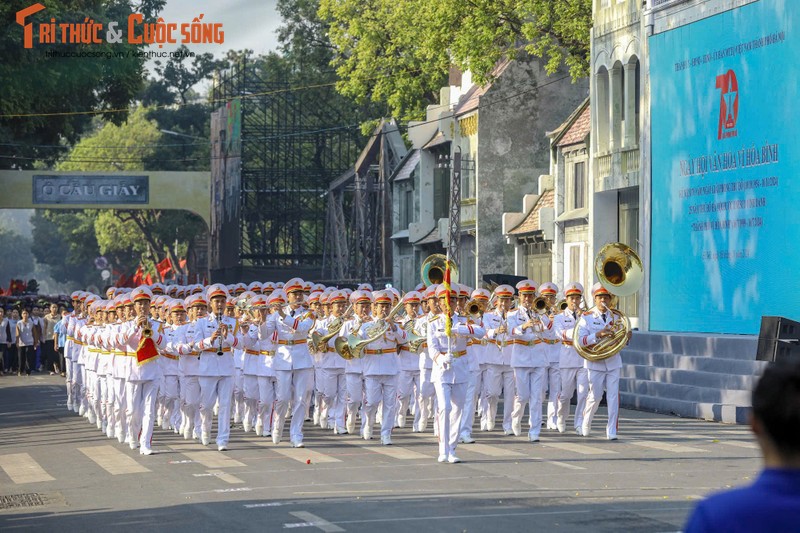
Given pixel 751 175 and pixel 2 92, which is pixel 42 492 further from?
pixel 2 92

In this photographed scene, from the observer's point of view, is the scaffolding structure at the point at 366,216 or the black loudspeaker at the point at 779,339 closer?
the black loudspeaker at the point at 779,339

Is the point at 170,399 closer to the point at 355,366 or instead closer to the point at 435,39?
the point at 355,366

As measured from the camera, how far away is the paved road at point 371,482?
11.9 m

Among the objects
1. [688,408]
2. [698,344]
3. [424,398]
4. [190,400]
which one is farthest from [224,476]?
[698,344]

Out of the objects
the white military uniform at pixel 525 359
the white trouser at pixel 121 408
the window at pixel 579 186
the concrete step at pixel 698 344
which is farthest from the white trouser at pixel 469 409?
the window at pixel 579 186

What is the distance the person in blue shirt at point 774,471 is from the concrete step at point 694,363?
18.7 metres

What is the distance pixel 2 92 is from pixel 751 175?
16.6 m

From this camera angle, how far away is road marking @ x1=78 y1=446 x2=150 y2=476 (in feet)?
53.4

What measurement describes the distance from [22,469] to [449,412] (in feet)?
16.2

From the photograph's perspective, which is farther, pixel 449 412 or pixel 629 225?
pixel 629 225

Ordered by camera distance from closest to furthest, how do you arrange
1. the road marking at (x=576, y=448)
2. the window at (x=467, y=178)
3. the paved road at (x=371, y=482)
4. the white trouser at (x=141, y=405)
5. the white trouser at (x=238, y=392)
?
1. the paved road at (x=371, y=482)
2. the road marking at (x=576, y=448)
3. the white trouser at (x=141, y=405)
4. the white trouser at (x=238, y=392)
5. the window at (x=467, y=178)

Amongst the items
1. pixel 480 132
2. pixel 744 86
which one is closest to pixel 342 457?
pixel 744 86

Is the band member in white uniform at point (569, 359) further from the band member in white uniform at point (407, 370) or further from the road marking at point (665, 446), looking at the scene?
the band member in white uniform at point (407, 370)

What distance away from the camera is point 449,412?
16438 mm
